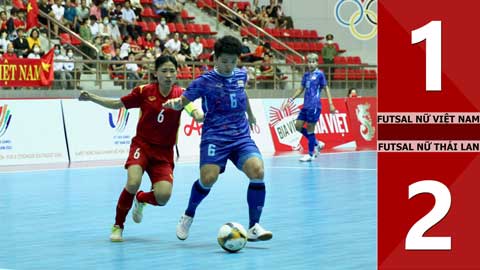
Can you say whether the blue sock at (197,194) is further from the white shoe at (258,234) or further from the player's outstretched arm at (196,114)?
the player's outstretched arm at (196,114)

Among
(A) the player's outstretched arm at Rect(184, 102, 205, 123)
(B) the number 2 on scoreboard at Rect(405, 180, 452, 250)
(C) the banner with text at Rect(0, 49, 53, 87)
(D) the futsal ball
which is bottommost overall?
(D) the futsal ball

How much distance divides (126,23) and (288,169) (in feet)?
35.6

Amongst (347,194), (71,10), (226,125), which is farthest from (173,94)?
(71,10)

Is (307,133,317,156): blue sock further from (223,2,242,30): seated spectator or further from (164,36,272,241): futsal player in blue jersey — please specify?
(223,2,242,30): seated spectator

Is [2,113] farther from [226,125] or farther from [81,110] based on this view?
[226,125]

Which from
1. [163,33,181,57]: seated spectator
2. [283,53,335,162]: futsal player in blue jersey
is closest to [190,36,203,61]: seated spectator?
[163,33,181,57]: seated spectator

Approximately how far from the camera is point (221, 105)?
8883 mm

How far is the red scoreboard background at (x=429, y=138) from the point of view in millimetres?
2830

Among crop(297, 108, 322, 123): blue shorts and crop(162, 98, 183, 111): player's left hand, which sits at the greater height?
crop(162, 98, 183, 111): player's left hand

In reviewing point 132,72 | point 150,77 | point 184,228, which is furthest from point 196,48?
point 184,228

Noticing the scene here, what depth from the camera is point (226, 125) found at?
8.88m

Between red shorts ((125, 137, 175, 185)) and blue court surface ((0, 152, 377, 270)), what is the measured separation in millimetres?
634

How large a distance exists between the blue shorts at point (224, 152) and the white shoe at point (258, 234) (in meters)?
0.61

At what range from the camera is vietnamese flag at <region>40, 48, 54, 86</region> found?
2230 cm
